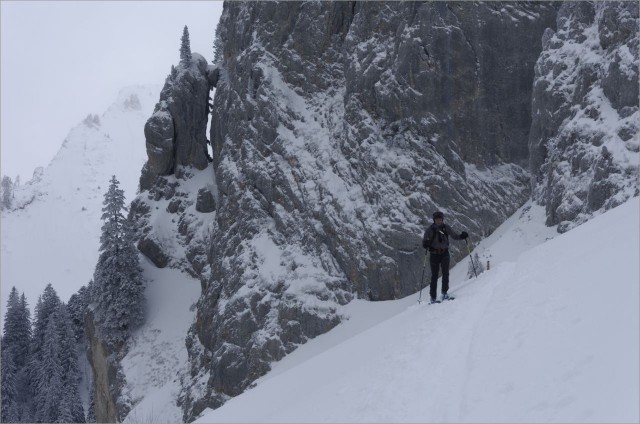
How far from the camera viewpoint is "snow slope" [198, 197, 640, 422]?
6.91 meters

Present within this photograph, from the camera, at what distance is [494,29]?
3556 centimetres

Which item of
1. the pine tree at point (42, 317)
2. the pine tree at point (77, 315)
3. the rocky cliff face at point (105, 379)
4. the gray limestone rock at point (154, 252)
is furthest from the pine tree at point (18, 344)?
the gray limestone rock at point (154, 252)

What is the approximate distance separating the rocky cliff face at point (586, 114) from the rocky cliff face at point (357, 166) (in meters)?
4.46

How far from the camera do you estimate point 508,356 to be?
27.9 feet

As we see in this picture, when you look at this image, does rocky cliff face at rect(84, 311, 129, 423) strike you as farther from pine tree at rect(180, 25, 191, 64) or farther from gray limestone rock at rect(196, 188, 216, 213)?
pine tree at rect(180, 25, 191, 64)

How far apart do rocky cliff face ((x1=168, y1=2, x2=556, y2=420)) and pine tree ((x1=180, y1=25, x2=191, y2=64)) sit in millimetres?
13965

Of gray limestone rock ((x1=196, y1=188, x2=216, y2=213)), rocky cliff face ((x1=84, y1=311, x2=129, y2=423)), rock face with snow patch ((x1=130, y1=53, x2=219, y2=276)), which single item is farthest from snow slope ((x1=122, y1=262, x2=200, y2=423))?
gray limestone rock ((x1=196, y1=188, x2=216, y2=213))

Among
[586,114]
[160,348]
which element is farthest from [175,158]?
[586,114]

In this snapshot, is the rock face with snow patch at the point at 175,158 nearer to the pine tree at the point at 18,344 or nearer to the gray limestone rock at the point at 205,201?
the gray limestone rock at the point at 205,201

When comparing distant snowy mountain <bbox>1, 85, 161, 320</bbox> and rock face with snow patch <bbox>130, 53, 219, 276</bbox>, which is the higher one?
distant snowy mountain <bbox>1, 85, 161, 320</bbox>

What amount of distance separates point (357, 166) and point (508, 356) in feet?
92.3

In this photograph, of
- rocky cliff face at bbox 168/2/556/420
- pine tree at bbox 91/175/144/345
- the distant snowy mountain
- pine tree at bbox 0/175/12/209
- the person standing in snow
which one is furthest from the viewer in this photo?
pine tree at bbox 0/175/12/209

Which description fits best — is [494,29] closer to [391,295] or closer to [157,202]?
[391,295]

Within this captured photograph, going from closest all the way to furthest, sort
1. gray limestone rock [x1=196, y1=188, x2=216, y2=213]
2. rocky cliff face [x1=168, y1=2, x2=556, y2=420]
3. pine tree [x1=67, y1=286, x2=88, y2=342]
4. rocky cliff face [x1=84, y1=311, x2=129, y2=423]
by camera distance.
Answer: rocky cliff face [x1=168, y1=2, x2=556, y2=420], rocky cliff face [x1=84, y1=311, x2=129, y2=423], gray limestone rock [x1=196, y1=188, x2=216, y2=213], pine tree [x1=67, y1=286, x2=88, y2=342]
